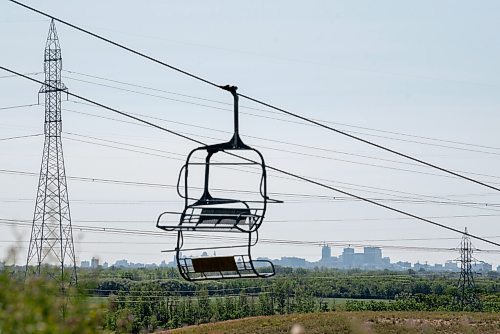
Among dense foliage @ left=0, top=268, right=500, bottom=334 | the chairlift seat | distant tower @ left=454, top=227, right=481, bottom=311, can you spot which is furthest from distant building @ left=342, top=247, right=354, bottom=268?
the chairlift seat

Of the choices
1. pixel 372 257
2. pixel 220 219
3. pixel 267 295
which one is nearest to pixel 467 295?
pixel 267 295

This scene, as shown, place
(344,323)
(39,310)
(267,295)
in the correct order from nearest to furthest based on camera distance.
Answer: (39,310)
(344,323)
(267,295)

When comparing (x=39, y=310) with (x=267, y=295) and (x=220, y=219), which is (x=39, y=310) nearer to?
(x=220, y=219)

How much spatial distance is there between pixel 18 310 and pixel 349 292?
287 feet

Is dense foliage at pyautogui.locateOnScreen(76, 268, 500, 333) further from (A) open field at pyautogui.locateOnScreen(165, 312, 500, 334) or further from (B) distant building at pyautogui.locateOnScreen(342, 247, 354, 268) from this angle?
(B) distant building at pyautogui.locateOnScreen(342, 247, 354, 268)

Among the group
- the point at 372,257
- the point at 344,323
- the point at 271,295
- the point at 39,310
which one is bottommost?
the point at 344,323

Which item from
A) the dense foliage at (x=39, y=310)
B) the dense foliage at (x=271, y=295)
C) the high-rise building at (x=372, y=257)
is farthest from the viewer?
the high-rise building at (x=372, y=257)

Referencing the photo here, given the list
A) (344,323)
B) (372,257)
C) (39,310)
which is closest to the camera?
(39,310)

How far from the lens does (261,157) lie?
812 centimetres

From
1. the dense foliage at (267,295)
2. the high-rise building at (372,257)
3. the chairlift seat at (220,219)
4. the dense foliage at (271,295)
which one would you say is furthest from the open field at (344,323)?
the high-rise building at (372,257)

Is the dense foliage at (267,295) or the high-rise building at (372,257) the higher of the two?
the high-rise building at (372,257)

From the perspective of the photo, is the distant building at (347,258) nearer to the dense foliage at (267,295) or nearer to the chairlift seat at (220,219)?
the dense foliage at (267,295)

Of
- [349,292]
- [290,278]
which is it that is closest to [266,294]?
[290,278]

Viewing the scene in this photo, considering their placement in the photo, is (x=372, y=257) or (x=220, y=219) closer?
(x=220, y=219)
